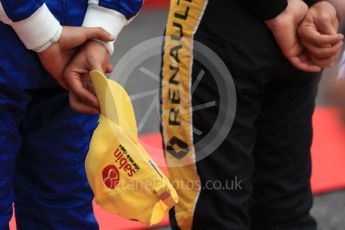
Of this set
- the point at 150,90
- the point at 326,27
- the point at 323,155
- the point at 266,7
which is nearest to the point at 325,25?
the point at 326,27

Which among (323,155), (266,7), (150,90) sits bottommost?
(150,90)

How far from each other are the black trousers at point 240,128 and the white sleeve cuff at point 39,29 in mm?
299

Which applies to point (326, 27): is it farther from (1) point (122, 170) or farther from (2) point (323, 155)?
(2) point (323, 155)

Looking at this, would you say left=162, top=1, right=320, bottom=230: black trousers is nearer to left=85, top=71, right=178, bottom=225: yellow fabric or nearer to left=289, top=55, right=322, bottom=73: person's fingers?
left=289, top=55, right=322, bottom=73: person's fingers

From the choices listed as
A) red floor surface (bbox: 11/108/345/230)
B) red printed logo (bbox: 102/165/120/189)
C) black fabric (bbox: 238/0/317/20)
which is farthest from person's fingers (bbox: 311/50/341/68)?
red floor surface (bbox: 11/108/345/230)

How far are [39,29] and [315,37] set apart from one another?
494 millimetres

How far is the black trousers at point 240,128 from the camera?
1081 mm

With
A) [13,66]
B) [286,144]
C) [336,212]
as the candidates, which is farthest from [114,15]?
[336,212]

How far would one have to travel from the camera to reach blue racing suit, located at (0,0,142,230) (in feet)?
2.85

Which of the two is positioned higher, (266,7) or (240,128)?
(266,7)

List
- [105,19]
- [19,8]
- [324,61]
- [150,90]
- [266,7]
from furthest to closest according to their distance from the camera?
1. [150,90]
2. [324,61]
3. [266,7]
4. [105,19]
5. [19,8]

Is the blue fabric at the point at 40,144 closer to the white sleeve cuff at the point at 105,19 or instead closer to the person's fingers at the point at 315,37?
the white sleeve cuff at the point at 105,19

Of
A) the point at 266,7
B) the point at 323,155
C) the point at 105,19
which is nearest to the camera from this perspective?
the point at 105,19

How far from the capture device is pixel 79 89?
0.90 metres
